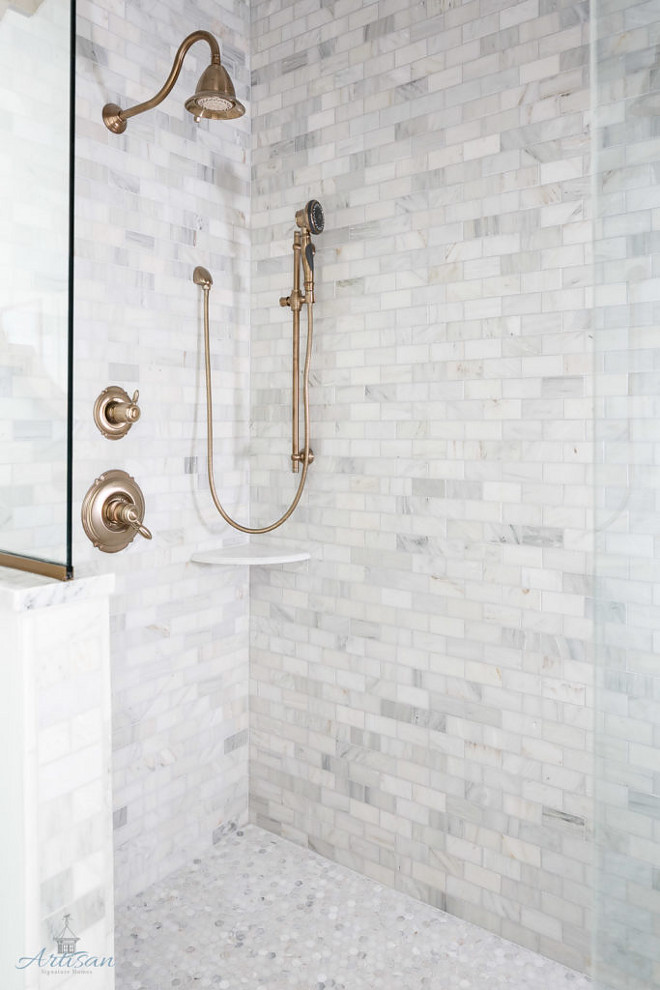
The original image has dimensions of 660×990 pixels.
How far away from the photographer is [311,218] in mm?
2021

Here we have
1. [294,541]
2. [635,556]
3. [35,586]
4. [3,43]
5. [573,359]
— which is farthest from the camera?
[294,541]

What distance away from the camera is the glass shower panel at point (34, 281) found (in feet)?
4.07

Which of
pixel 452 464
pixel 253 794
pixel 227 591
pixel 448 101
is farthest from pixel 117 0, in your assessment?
pixel 253 794

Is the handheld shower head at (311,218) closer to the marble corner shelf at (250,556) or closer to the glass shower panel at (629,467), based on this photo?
the marble corner shelf at (250,556)

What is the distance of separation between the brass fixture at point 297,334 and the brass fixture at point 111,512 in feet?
0.80

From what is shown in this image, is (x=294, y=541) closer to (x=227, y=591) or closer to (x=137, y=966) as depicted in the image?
(x=227, y=591)

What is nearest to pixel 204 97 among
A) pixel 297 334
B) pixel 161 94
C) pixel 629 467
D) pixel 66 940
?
Answer: pixel 161 94

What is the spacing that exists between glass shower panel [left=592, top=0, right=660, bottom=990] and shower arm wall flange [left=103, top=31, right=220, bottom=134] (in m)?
1.22

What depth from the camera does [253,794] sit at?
2.37 m

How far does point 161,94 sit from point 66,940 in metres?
1.81

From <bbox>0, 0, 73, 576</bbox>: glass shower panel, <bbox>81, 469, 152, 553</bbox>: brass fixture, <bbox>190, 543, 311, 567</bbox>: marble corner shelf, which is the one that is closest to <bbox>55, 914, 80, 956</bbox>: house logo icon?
<bbox>0, 0, 73, 576</bbox>: glass shower panel

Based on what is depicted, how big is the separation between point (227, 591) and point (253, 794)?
670 millimetres
